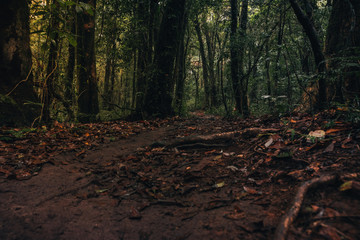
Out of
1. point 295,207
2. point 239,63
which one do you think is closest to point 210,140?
point 295,207

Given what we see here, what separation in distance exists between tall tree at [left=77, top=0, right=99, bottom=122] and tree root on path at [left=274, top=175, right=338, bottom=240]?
21.7 feet

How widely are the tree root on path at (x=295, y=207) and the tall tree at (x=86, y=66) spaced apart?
6.63 meters

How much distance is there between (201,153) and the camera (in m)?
3.30

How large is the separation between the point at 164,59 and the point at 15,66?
4616mm

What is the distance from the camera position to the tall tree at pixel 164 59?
7500 mm

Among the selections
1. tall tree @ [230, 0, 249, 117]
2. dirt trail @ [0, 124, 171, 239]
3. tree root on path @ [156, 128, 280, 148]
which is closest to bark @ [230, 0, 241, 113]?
tall tree @ [230, 0, 249, 117]

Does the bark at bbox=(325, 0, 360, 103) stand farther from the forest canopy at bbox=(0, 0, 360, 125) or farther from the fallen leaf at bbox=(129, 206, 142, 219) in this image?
the fallen leaf at bbox=(129, 206, 142, 219)

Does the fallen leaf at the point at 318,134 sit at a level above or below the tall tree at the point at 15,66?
below

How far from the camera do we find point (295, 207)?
1395 mm

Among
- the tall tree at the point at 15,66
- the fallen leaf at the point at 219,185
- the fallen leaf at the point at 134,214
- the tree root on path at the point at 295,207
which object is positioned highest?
the tall tree at the point at 15,66

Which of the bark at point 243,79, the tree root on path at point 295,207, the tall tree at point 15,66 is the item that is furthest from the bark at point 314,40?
the tall tree at point 15,66

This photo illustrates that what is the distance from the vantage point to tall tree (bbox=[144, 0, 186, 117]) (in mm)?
7500

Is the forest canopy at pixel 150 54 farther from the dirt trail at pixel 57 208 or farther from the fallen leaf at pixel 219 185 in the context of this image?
the dirt trail at pixel 57 208

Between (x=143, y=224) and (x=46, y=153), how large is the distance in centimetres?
229
